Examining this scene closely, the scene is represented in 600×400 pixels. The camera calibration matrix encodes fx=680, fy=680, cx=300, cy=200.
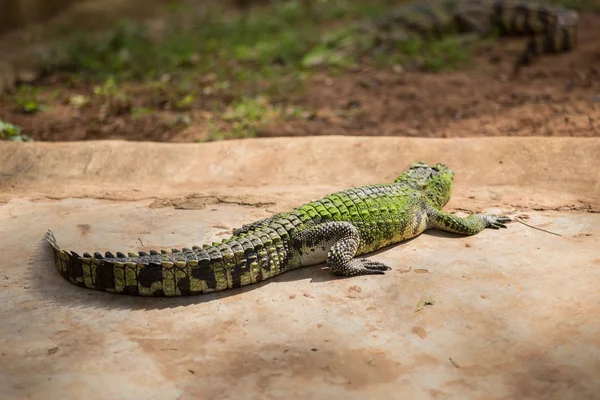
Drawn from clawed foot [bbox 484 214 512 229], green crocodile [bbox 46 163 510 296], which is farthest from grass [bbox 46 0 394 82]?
clawed foot [bbox 484 214 512 229]

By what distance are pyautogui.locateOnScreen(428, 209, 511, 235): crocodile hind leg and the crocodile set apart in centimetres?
617

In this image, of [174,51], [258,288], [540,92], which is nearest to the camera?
[258,288]

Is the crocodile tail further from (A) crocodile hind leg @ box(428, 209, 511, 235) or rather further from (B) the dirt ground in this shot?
(B) the dirt ground

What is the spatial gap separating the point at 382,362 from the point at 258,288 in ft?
3.93

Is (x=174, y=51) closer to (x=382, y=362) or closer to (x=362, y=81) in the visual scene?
(x=362, y=81)

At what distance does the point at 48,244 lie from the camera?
17.4ft

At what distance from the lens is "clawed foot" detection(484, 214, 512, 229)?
5.36 m

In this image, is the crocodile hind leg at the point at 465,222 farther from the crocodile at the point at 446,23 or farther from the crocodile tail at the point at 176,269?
the crocodile at the point at 446,23

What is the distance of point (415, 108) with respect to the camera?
9070mm

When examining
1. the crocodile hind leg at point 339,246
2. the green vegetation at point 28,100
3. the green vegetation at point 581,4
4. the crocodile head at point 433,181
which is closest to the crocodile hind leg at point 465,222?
the crocodile head at point 433,181

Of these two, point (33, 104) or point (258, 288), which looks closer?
point (258, 288)

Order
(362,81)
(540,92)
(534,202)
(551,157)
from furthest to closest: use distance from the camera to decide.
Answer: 1. (362,81)
2. (540,92)
3. (551,157)
4. (534,202)

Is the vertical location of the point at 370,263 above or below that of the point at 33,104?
below

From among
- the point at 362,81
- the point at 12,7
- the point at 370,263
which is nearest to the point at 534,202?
the point at 370,263
